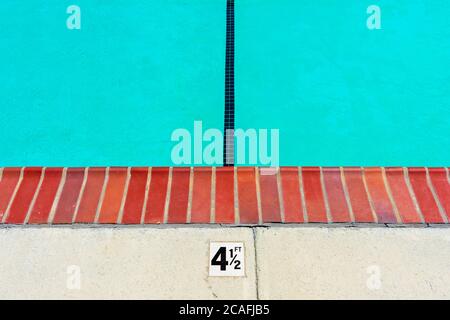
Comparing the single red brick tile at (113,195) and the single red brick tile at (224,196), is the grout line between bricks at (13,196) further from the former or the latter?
the single red brick tile at (224,196)

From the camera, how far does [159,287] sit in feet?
11.2

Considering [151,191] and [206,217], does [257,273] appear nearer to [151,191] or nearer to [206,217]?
[206,217]

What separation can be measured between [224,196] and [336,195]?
3.41 ft

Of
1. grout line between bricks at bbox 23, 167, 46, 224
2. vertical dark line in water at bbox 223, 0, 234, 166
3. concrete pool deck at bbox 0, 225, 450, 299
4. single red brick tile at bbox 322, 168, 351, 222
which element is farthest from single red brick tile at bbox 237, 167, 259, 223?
vertical dark line in water at bbox 223, 0, 234, 166

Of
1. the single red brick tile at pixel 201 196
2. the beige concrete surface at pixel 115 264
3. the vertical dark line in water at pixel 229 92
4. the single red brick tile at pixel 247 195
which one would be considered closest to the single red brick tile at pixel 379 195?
the single red brick tile at pixel 247 195

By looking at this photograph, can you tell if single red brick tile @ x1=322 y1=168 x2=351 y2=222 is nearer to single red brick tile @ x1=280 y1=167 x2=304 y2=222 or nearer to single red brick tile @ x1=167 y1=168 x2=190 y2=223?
single red brick tile @ x1=280 y1=167 x2=304 y2=222

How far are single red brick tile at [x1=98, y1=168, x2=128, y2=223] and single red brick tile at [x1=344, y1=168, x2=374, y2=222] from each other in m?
2.14

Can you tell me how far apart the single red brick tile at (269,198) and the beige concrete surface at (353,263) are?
14cm

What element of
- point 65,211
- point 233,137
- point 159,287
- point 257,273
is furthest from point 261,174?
point 233,137

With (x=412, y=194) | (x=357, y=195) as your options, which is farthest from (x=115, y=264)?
(x=412, y=194)

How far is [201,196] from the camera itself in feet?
12.9

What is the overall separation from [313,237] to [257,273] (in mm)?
585

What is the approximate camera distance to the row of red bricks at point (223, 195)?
3779mm

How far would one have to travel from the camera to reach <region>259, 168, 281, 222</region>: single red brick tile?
3.76 m
